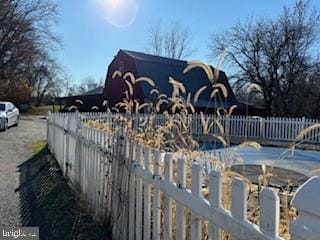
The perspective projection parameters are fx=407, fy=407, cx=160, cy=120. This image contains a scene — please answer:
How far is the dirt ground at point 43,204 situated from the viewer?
4.42m

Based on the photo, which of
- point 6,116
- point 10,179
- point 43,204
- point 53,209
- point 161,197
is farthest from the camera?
point 6,116

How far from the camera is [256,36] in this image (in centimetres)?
3031

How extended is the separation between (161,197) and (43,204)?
3.01 meters

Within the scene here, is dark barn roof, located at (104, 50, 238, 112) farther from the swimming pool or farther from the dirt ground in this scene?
the dirt ground

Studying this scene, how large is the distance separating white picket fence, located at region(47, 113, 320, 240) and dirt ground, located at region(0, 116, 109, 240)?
0.72ft

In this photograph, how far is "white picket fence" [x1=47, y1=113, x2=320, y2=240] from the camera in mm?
1694

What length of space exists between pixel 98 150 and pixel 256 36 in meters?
27.4

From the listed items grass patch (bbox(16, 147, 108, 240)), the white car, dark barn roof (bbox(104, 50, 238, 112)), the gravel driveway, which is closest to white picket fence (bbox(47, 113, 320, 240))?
grass patch (bbox(16, 147, 108, 240))

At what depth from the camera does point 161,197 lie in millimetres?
3051

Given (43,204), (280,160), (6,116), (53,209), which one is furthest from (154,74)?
(280,160)

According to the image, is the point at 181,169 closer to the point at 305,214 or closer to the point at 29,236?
the point at 305,214

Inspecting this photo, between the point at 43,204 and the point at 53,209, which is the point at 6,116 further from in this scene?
the point at 53,209

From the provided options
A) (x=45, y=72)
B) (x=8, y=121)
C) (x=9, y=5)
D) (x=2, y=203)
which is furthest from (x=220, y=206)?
(x=45, y=72)

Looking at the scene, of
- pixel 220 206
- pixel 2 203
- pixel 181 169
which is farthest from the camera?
pixel 2 203
